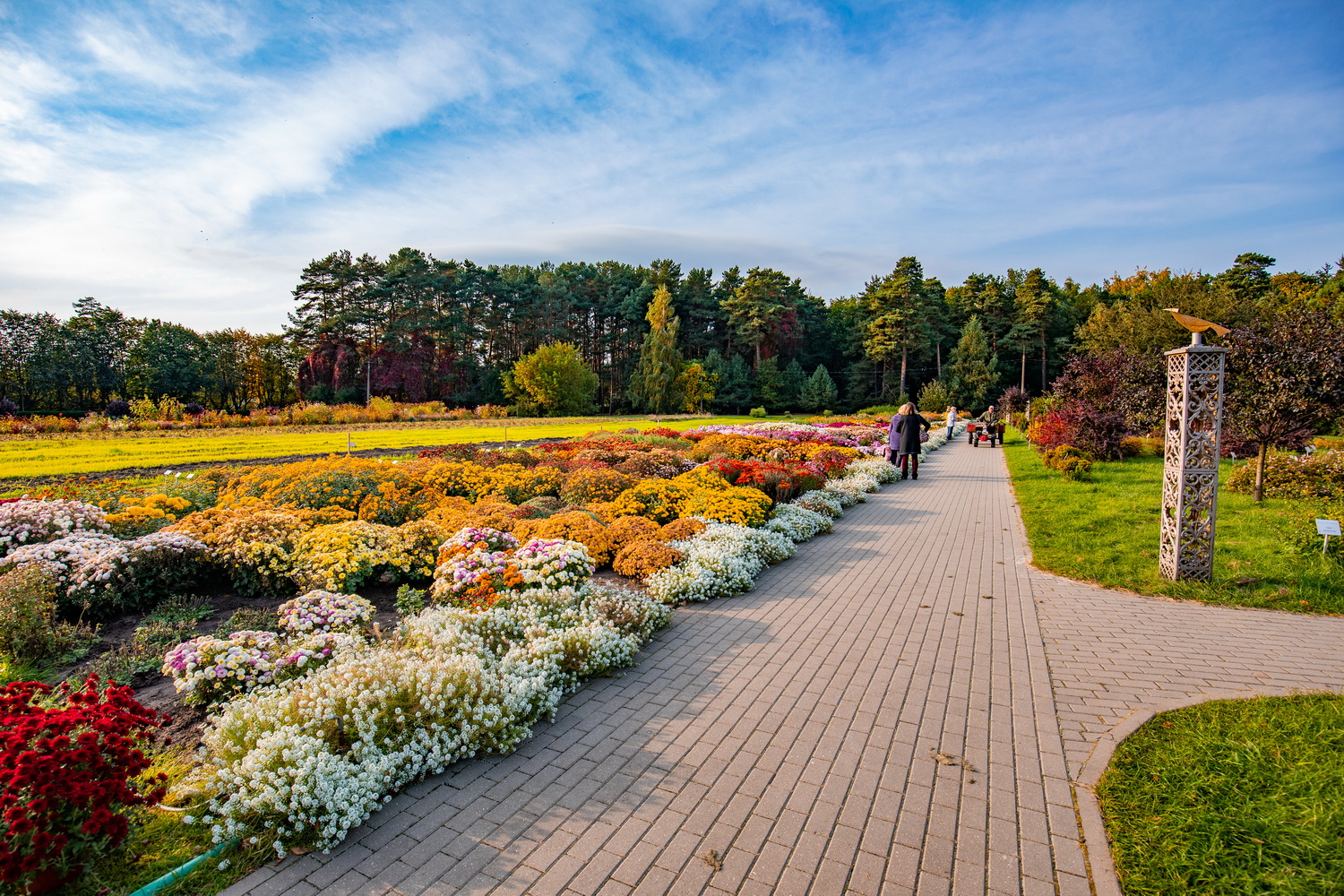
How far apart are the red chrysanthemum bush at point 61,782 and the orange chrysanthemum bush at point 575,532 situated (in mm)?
4436

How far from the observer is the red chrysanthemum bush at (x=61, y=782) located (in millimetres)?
2346

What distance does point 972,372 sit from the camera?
170 feet

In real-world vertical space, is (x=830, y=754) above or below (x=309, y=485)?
below

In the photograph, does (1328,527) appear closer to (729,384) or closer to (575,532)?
(575,532)

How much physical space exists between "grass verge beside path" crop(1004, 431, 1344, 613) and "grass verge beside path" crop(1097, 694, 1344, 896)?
269 centimetres

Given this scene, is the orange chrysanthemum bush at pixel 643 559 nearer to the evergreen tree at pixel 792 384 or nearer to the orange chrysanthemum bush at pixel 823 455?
the orange chrysanthemum bush at pixel 823 455

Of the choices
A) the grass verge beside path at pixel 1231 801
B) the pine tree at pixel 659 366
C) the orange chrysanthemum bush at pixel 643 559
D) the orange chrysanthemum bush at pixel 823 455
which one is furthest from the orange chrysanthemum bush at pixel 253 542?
the pine tree at pixel 659 366

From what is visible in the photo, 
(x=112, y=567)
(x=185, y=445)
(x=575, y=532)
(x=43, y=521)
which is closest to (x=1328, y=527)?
(x=575, y=532)

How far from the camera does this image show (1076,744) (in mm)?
3738

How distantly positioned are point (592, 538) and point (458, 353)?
174 ft

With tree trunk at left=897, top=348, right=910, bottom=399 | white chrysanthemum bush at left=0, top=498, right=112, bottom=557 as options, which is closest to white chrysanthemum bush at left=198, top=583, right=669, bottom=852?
white chrysanthemum bush at left=0, top=498, right=112, bottom=557

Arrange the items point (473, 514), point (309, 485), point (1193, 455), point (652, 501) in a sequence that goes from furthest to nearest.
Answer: point (652, 501) → point (309, 485) → point (473, 514) → point (1193, 455)

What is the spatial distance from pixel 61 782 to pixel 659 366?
51.3m

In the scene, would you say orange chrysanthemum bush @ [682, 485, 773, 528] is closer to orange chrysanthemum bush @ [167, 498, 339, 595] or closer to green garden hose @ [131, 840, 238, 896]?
orange chrysanthemum bush @ [167, 498, 339, 595]
